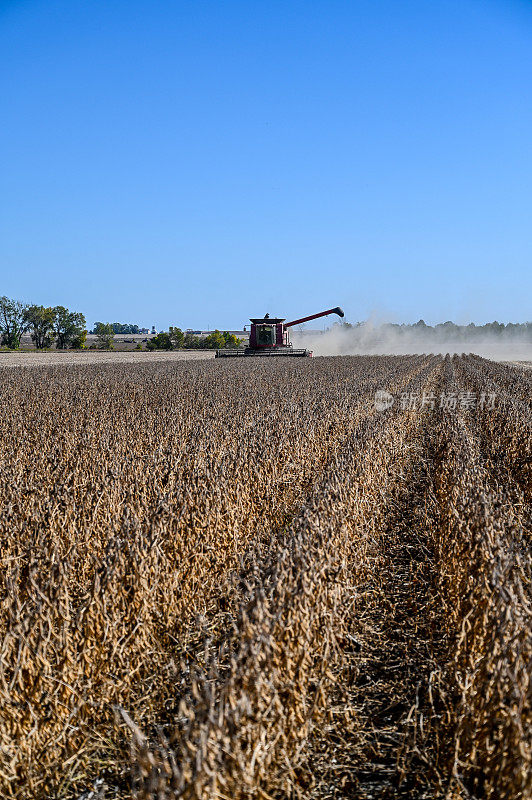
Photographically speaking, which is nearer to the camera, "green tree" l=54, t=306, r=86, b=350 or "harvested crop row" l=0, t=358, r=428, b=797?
"harvested crop row" l=0, t=358, r=428, b=797

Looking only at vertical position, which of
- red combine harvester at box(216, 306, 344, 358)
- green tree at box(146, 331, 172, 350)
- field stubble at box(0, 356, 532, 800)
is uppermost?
green tree at box(146, 331, 172, 350)

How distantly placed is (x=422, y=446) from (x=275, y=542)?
21.3 feet

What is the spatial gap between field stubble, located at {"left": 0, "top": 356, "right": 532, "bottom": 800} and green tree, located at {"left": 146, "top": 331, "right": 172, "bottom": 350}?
73308 millimetres

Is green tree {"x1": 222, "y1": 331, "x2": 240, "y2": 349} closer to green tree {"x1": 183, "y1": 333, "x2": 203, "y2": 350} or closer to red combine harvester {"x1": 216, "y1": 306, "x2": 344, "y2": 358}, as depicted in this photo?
green tree {"x1": 183, "y1": 333, "x2": 203, "y2": 350}

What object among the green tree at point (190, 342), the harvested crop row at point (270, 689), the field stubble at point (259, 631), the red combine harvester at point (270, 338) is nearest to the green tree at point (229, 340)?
the green tree at point (190, 342)

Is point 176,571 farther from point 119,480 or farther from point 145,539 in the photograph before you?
point 119,480

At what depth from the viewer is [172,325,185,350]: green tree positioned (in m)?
80.8

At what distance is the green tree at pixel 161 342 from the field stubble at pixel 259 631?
7331 centimetres

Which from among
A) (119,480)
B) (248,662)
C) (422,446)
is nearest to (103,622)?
(248,662)

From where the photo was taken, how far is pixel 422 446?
1026cm

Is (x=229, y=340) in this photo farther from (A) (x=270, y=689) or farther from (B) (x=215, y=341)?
(A) (x=270, y=689)

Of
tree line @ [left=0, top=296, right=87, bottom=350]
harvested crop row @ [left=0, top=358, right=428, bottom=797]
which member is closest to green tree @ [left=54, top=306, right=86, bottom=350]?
tree line @ [left=0, top=296, right=87, bottom=350]

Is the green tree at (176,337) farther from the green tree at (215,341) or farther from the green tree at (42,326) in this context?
the green tree at (42,326)

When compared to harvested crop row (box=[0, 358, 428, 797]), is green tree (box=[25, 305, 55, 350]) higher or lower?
higher
